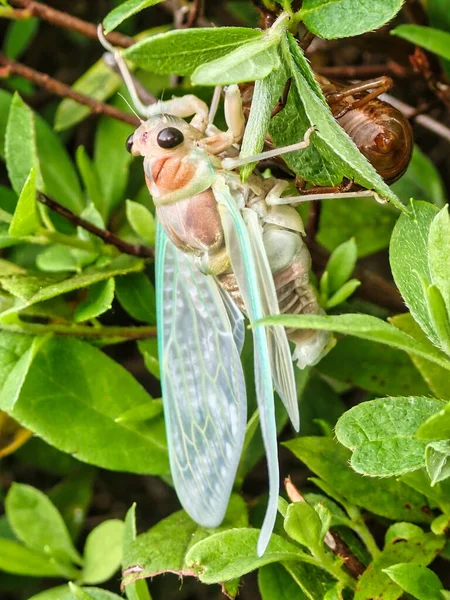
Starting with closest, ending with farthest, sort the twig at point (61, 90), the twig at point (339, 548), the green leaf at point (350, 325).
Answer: the green leaf at point (350, 325)
the twig at point (339, 548)
the twig at point (61, 90)

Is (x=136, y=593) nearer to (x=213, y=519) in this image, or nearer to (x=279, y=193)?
(x=213, y=519)

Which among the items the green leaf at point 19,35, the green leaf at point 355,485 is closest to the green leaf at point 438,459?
the green leaf at point 355,485

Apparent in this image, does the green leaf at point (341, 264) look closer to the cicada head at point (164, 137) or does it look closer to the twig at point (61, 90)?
the cicada head at point (164, 137)

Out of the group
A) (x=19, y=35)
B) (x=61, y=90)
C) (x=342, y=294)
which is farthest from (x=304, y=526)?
(x=19, y=35)

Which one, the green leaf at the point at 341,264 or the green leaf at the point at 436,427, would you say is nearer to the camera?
the green leaf at the point at 436,427

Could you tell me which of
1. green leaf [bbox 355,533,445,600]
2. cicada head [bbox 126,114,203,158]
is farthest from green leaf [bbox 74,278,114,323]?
green leaf [bbox 355,533,445,600]

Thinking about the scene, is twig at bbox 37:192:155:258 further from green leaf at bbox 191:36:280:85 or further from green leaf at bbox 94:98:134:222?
green leaf at bbox 191:36:280:85
